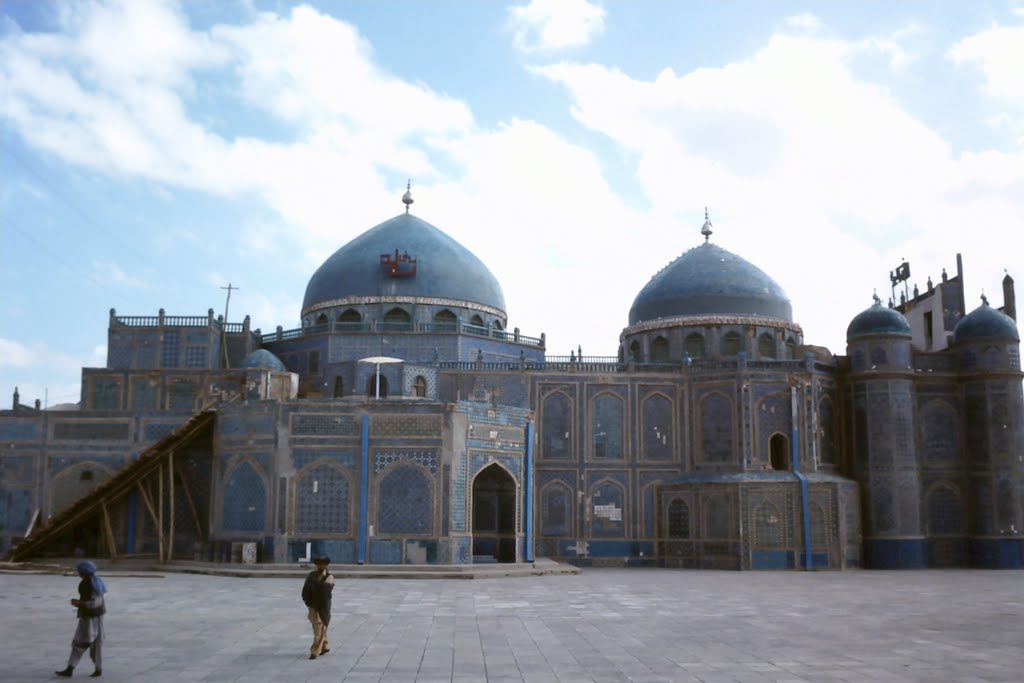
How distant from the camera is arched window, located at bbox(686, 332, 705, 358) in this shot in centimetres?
4821

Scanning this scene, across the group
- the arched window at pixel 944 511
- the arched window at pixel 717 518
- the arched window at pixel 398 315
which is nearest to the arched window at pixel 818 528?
the arched window at pixel 717 518

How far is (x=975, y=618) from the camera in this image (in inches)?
813

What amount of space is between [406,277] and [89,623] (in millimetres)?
35896

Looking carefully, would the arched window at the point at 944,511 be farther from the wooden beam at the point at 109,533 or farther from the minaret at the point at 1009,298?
the wooden beam at the point at 109,533

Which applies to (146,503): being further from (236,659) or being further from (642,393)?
(236,659)

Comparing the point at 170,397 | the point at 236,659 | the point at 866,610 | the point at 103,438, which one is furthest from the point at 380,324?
the point at 236,659

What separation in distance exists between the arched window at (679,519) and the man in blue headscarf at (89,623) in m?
31.5

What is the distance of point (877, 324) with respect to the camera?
1698 inches

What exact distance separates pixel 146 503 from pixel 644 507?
19.6 meters

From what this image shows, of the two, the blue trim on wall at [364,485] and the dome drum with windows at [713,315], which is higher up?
the dome drum with windows at [713,315]

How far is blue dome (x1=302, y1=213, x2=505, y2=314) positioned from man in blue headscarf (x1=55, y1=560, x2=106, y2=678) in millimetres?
34890

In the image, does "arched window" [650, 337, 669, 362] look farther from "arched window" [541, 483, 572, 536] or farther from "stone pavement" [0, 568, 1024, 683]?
"stone pavement" [0, 568, 1024, 683]

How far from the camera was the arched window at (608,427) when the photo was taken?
43.8m

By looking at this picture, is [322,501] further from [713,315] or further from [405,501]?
[713,315]
